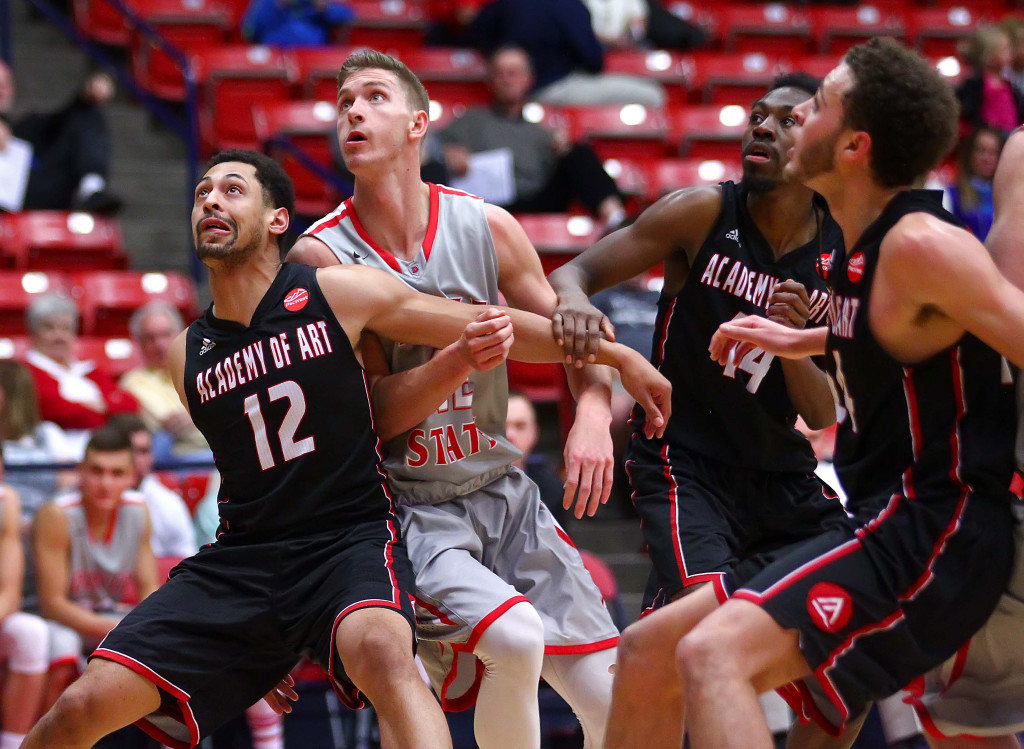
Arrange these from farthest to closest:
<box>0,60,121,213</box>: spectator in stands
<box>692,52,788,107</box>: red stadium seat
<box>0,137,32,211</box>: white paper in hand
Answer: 1. <box>692,52,788,107</box>: red stadium seat
2. <box>0,60,121,213</box>: spectator in stands
3. <box>0,137,32,211</box>: white paper in hand

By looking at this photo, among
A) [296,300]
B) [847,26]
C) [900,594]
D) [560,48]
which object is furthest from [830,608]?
[847,26]

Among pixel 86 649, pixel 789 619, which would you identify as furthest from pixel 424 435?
pixel 86 649

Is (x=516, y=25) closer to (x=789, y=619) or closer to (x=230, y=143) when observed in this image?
(x=230, y=143)

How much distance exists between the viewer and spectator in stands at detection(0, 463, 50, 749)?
6.03m

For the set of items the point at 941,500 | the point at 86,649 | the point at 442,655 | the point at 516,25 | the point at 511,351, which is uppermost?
the point at 516,25

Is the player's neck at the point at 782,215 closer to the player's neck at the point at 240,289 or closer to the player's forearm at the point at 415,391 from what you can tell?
the player's forearm at the point at 415,391

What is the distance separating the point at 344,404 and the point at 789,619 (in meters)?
1.62

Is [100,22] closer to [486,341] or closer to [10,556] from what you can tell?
[10,556]

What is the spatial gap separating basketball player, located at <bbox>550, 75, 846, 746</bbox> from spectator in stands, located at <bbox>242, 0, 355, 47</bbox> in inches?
286

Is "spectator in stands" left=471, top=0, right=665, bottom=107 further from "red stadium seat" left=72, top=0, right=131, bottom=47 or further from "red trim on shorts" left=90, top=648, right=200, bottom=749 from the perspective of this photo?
"red trim on shorts" left=90, top=648, right=200, bottom=749

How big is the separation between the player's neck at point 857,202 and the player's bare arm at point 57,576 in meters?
4.06

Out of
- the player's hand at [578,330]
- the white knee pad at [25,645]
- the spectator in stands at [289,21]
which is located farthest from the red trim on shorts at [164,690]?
the spectator in stands at [289,21]

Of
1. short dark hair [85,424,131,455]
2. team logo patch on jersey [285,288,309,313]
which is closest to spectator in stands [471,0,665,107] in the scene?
short dark hair [85,424,131,455]

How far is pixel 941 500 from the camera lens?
11.0 ft
